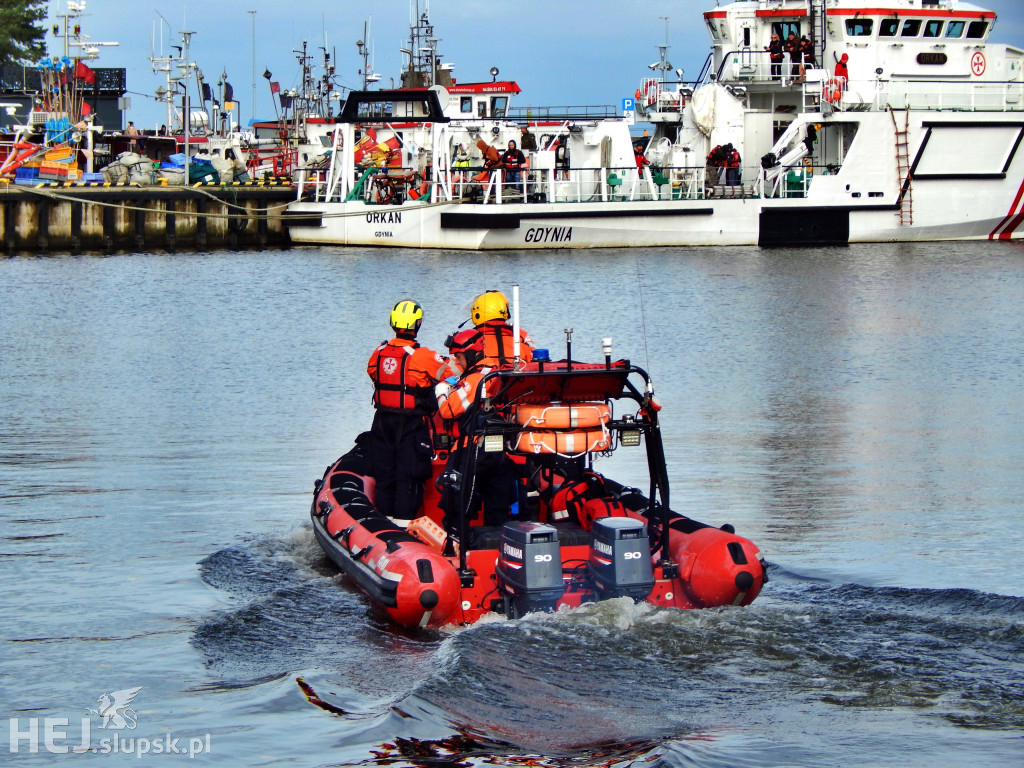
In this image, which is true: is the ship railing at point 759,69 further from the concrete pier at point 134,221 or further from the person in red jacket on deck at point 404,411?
the person in red jacket on deck at point 404,411

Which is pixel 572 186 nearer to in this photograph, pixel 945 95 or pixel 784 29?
pixel 784 29

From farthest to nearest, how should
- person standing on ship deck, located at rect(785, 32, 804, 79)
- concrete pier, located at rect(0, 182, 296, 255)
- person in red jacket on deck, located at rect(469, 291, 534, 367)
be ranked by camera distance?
concrete pier, located at rect(0, 182, 296, 255) → person standing on ship deck, located at rect(785, 32, 804, 79) → person in red jacket on deck, located at rect(469, 291, 534, 367)

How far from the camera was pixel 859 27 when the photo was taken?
34.0 meters

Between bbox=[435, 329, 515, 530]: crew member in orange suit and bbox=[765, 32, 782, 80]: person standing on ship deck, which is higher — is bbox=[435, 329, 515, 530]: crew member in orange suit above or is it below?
below

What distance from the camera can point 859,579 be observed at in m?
8.07

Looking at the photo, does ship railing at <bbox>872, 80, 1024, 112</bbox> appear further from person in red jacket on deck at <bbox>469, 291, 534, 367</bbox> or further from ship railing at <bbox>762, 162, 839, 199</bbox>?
person in red jacket on deck at <bbox>469, 291, 534, 367</bbox>

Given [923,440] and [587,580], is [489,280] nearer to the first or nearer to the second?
[923,440]

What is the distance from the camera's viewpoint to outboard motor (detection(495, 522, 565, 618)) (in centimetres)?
686

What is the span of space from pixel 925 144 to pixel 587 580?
2919 centimetres

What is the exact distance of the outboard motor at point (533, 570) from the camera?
6.86 metres

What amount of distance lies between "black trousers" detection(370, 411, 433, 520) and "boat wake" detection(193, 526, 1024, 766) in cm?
80

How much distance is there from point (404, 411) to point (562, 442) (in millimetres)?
1571

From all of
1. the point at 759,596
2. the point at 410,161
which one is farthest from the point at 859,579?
the point at 410,161

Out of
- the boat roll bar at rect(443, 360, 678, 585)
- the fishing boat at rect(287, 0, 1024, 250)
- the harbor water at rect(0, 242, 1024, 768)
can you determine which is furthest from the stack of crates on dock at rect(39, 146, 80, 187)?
the boat roll bar at rect(443, 360, 678, 585)
